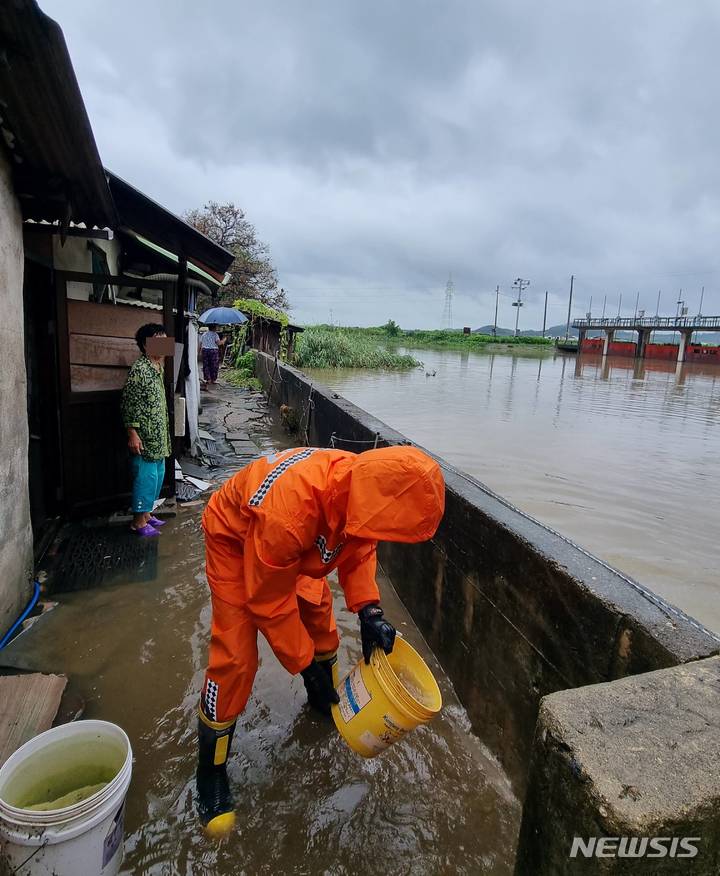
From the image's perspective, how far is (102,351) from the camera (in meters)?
4.65

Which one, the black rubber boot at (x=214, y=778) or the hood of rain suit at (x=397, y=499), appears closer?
the hood of rain suit at (x=397, y=499)

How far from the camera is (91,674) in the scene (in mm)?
2869

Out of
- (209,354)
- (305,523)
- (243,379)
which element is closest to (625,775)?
(305,523)

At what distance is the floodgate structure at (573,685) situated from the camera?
105 centimetres

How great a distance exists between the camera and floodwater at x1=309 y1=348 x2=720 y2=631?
5316 millimetres

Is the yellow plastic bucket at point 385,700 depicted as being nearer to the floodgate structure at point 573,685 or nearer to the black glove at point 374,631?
the black glove at point 374,631

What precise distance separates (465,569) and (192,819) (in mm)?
1777

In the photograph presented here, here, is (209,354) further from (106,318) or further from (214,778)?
(214,778)

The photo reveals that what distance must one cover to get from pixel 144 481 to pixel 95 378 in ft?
3.58

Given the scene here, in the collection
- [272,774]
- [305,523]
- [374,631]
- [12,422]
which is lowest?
[272,774]

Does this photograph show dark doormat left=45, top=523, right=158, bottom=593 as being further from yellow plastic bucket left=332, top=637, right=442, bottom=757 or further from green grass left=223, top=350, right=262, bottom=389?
green grass left=223, top=350, right=262, bottom=389

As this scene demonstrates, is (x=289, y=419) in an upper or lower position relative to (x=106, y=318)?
lower

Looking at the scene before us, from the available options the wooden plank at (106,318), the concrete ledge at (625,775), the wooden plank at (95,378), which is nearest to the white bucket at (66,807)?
the concrete ledge at (625,775)

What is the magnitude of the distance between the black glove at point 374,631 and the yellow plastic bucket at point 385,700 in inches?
1.2
